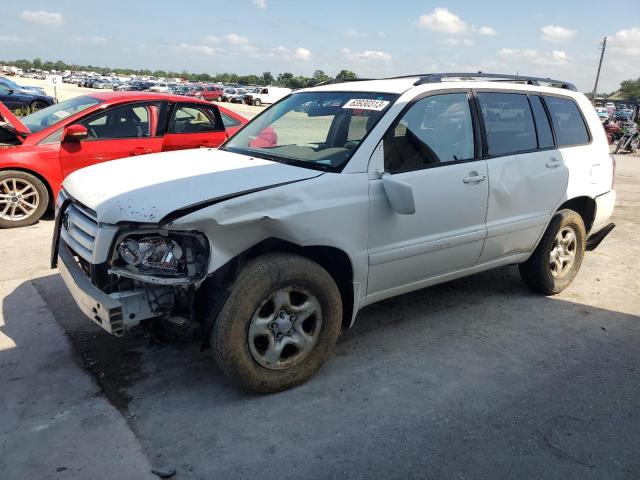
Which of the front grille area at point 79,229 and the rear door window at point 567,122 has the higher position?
the rear door window at point 567,122

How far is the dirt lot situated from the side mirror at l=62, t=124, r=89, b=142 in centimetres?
219

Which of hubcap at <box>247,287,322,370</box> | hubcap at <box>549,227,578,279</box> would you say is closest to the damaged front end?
hubcap at <box>247,287,322,370</box>

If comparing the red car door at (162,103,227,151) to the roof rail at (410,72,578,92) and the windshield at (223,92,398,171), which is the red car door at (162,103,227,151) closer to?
the windshield at (223,92,398,171)

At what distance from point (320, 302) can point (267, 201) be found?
720 millimetres

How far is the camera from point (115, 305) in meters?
2.75

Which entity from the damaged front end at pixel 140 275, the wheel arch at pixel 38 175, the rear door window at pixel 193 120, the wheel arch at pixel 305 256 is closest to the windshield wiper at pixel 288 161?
the wheel arch at pixel 305 256

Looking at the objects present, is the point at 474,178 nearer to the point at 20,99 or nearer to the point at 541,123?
the point at 541,123

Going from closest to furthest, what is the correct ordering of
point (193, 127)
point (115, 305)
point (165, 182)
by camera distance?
1. point (115, 305)
2. point (165, 182)
3. point (193, 127)

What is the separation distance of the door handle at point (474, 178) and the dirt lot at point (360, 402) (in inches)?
46.0

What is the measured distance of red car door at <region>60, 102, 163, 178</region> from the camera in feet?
21.4

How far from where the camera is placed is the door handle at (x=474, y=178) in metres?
3.89

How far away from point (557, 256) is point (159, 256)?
3.62 m

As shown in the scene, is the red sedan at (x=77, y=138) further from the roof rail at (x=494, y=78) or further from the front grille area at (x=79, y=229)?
the roof rail at (x=494, y=78)

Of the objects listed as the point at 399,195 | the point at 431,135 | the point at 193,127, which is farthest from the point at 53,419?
the point at 193,127
